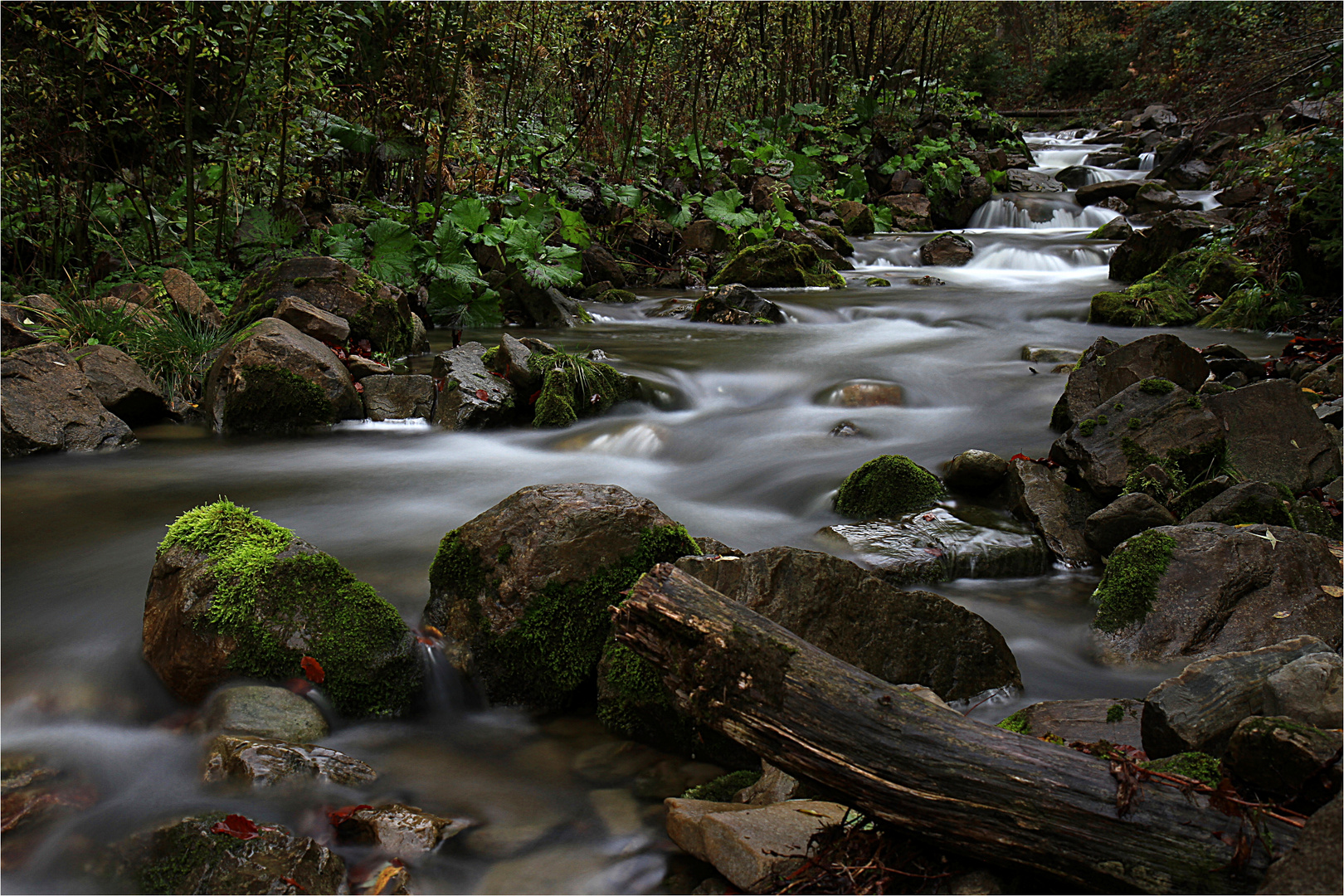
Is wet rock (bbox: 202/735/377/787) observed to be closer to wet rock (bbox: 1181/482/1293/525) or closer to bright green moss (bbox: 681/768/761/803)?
bright green moss (bbox: 681/768/761/803)

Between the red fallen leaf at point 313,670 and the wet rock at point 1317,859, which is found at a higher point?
the wet rock at point 1317,859

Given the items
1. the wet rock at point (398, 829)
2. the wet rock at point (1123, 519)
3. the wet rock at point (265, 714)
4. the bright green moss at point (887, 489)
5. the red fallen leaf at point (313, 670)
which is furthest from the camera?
the bright green moss at point (887, 489)

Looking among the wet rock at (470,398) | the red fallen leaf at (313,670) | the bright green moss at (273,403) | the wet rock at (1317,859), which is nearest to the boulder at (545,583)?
the red fallen leaf at (313,670)

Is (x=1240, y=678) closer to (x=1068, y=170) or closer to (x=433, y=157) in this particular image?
(x=433, y=157)

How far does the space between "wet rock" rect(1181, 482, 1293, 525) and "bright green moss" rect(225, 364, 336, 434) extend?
17.3 feet

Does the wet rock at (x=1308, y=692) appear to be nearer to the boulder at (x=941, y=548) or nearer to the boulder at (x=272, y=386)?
the boulder at (x=941, y=548)

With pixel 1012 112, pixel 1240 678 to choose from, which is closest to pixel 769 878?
pixel 1240 678

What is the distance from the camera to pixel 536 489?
332 centimetres

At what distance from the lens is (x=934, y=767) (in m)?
1.78

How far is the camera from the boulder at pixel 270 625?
9.62 feet

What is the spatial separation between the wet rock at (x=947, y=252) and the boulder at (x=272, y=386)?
973 centimetres

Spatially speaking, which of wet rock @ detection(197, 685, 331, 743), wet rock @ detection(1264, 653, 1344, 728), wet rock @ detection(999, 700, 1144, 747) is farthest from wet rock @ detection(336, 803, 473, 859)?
wet rock @ detection(1264, 653, 1344, 728)

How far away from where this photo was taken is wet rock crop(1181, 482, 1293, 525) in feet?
12.6

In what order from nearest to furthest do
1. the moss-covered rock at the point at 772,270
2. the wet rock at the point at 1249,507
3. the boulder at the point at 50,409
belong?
the wet rock at the point at 1249,507, the boulder at the point at 50,409, the moss-covered rock at the point at 772,270
